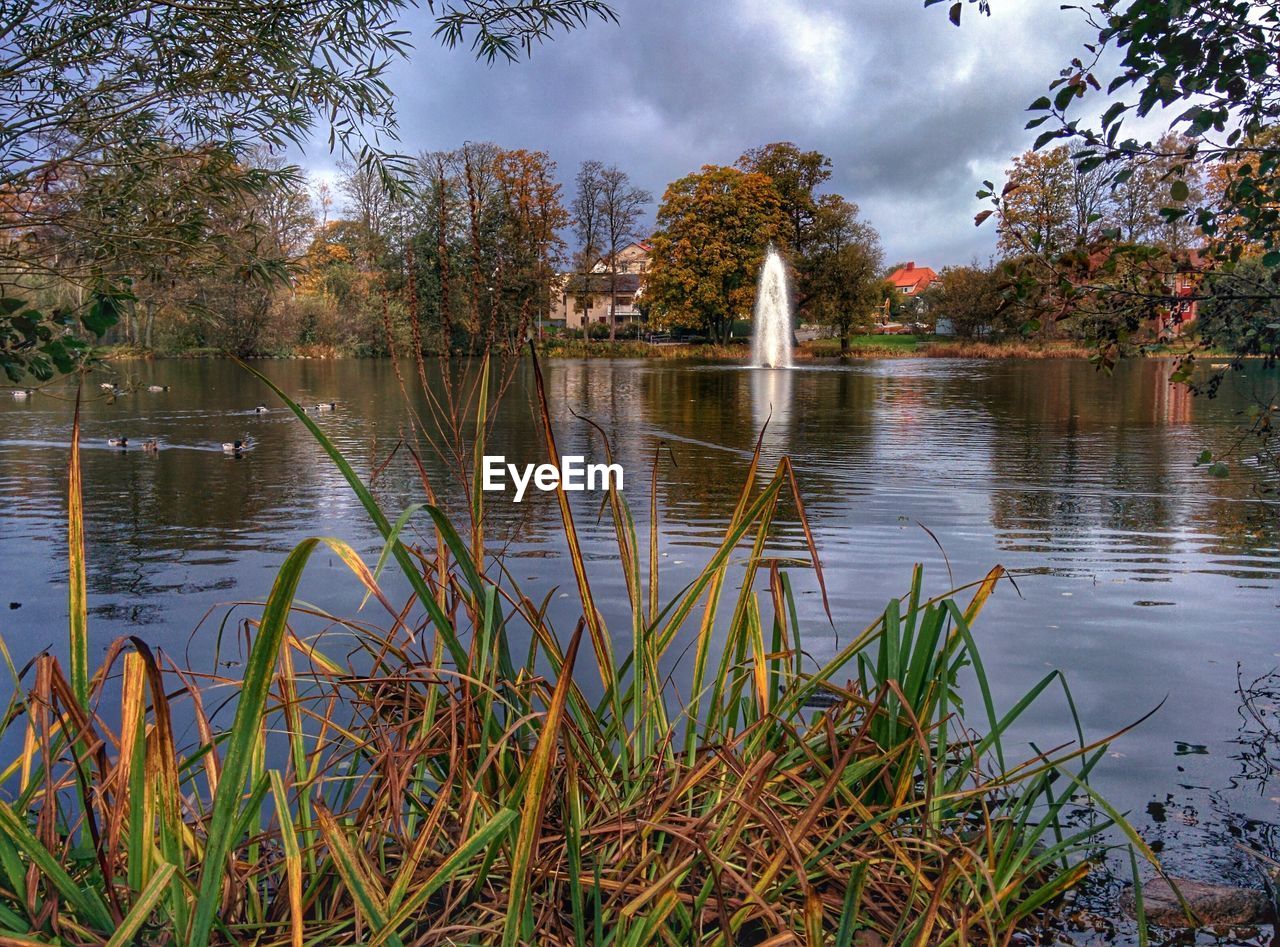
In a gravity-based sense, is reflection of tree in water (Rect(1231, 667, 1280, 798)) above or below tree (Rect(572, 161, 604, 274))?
below

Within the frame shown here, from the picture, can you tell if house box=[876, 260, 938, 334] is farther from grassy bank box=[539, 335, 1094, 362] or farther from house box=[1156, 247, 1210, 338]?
house box=[1156, 247, 1210, 338]

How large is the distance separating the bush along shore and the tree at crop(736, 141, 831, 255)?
6260 centimetres

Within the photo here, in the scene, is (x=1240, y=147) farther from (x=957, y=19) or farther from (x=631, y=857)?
(x=631, y=857)

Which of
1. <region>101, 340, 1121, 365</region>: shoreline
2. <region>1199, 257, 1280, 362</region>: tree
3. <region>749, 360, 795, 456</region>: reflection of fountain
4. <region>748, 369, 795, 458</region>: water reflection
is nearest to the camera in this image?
<region>1199, 257, 1280, 362</region>: tree

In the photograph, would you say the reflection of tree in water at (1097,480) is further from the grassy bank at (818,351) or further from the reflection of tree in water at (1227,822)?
the grassy bank at (818,351)

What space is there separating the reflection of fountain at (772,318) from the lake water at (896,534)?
3037cm

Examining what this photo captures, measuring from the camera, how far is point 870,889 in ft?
7.95

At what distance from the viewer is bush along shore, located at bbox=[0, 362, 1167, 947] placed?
1.85m

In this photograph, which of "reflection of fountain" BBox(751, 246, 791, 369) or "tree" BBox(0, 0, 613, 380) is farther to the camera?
"reflection of fountain" BBox(751, 246, 791, 369)

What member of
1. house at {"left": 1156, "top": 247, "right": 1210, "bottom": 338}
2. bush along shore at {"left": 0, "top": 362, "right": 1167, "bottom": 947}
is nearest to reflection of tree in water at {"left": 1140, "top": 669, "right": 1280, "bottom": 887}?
bush along shore at {"left": 0, "top": 362, "right": 1167, "bottom": 947}

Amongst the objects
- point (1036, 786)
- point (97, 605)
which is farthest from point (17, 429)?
point (1036, 786)
